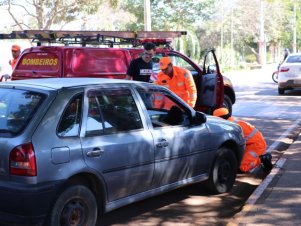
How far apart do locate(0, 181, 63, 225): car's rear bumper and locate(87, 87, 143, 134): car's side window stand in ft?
2.32

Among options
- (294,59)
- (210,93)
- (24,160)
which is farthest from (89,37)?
(294,59)

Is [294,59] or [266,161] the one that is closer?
[266,161]

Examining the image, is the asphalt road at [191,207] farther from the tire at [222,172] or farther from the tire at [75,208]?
the tire at [75,208]

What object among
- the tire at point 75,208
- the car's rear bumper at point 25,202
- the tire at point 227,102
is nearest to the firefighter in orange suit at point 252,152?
the tire at point 75,208

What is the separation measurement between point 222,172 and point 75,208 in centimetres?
241

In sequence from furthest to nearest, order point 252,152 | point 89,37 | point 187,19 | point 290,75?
point 187,19, point 290,75, point 89,37, point 252,152

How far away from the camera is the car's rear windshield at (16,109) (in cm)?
411

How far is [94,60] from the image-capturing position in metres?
8.89

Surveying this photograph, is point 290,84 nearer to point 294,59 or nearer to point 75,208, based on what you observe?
point 294,59

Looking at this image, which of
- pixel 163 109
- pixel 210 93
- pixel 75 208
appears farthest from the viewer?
pixel 210 93

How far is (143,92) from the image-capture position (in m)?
5.15

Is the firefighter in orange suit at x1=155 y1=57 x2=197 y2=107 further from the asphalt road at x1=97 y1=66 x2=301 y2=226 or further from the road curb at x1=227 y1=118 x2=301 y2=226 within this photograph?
the road curb at x1=227 y1=118 x2=301 y2=226

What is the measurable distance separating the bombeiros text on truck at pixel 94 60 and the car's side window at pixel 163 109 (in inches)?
119

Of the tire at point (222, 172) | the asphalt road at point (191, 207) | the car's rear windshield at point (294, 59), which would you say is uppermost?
the car's rear windshield at point (294, 59)
